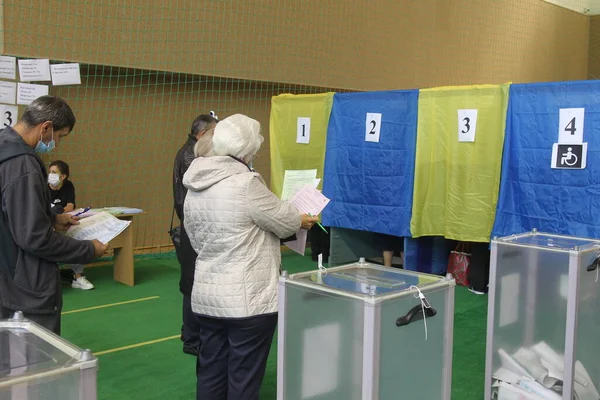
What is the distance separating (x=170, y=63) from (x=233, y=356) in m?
4.48

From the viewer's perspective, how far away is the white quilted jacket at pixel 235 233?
217 centimetres

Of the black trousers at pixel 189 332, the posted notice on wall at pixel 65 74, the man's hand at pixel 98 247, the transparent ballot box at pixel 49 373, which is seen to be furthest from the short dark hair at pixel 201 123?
the posted notice on wall at pixel 65 74

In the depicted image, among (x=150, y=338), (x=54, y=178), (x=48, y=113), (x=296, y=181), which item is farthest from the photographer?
(x=54, y=178)

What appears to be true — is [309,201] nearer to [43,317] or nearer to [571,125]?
[43,317]

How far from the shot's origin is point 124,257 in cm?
535

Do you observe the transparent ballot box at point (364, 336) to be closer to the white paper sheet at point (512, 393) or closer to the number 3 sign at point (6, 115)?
the white paper sheet at point (512, 393)

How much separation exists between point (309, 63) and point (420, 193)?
2969mm

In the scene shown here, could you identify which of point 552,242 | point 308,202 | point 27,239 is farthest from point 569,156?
point 27,239

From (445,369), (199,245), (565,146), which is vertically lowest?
(445,369)

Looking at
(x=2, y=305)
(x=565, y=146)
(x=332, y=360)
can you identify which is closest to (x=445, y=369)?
(x=332, y=360)

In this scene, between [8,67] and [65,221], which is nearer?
[65,221]

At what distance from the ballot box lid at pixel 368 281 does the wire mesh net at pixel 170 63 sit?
13.6 ft

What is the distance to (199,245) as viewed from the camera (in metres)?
2.32

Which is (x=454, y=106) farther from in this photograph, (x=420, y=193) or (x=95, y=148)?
(x=95, y=148)
